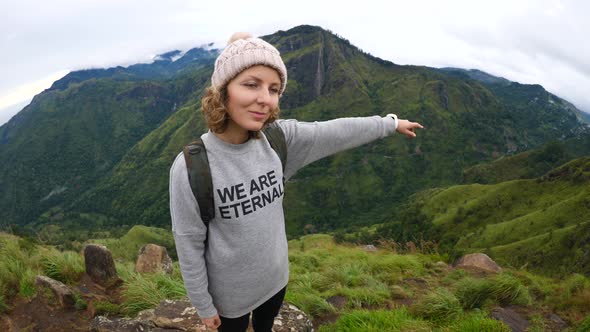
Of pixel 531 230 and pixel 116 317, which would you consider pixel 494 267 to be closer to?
pixel 116 317

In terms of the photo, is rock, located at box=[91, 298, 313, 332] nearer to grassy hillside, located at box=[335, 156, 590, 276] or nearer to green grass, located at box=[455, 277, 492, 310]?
green grass, located at box=[455, 277, 492, 310]

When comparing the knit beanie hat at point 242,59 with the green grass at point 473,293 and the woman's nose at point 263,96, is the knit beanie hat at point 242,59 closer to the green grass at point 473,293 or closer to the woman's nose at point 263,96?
the woman's nose at point 263,96

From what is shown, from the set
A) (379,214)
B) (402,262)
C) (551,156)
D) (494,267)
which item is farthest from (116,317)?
(551,156)

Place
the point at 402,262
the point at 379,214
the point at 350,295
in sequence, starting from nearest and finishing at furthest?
the point at 350,295 → the point at 402,262 → the point at 379,214

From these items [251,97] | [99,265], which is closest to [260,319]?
[251,97]

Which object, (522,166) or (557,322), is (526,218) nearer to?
(522,166)

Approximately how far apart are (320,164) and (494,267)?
182653mm

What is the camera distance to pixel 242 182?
254cm

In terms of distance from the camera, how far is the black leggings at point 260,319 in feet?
9.89

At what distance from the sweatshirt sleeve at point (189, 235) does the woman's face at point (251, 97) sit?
51cm

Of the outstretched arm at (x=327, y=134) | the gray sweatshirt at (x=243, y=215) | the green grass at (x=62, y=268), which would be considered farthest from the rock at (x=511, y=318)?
the green grass at (x=62, y=268)

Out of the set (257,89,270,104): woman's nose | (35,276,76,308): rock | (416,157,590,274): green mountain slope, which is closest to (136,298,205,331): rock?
(35,276,76,308): rock

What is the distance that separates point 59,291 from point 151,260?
3071mm

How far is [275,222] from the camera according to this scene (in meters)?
2.87
